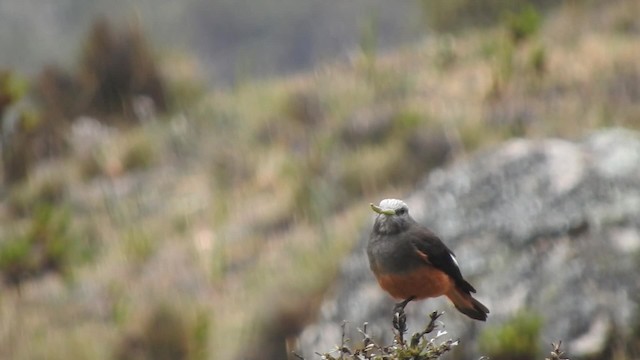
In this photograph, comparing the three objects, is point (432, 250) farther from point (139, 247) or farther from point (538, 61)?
point (538, 61)

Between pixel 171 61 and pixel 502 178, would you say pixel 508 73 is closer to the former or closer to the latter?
pixel 502 178

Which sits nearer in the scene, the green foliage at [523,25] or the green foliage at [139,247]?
the green foliage at [139,247]

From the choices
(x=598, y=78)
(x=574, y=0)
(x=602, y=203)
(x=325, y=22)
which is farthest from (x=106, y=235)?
(x=325, y=22)

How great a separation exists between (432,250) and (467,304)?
1.35ft

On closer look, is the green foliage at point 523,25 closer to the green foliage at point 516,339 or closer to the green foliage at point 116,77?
the green foliage at point 116,77

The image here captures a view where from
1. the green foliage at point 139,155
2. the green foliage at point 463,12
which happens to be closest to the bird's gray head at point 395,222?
the green foliage at point 139,155

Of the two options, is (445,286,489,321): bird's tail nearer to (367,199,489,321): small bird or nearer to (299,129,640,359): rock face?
(367,199,489,321): small bird

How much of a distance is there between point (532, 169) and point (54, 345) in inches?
123

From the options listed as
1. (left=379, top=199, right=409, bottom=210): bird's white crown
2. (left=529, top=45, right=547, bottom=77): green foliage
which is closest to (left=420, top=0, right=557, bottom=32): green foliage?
(left=529, top=45, right=547, bottom=77): green foliage

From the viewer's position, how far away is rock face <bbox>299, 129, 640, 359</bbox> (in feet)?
18.8

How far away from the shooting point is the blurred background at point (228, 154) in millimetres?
7391

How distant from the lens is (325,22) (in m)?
54.4

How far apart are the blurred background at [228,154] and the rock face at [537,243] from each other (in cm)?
56

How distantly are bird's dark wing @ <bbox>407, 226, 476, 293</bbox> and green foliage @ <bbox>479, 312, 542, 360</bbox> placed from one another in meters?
1.81
